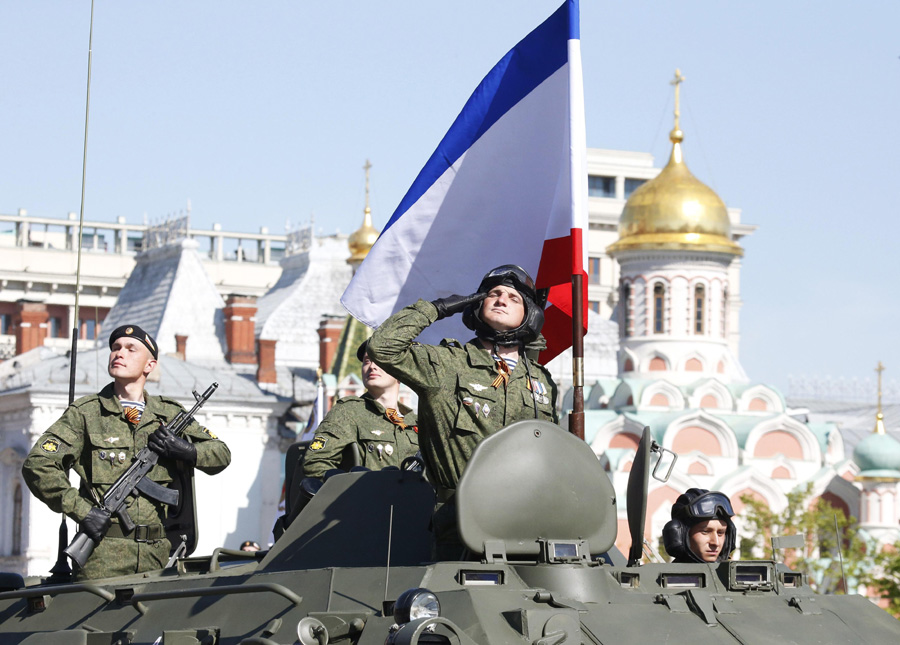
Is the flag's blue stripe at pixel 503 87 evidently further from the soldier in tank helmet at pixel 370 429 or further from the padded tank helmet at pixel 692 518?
the padded tank helmet at pixel 692 518

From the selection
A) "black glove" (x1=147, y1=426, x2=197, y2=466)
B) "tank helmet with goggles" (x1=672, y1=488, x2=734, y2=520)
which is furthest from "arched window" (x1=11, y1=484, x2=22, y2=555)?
"tank helmet with goggles" (x1=672, y1=488, x2=734, y2=520)

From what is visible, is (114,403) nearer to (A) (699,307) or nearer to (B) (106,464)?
(B) (106,464)

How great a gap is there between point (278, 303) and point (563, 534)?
80.1m

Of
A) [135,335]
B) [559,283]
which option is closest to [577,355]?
[559,283]

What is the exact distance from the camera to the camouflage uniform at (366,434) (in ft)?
35.8

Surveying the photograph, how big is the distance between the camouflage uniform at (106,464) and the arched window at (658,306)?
4539 cm

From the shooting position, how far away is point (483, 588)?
731cm

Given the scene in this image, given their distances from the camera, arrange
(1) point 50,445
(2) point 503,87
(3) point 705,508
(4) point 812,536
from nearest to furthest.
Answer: (3) point 705,508 < (1) point 50,445 < (2) point 503,87 < (4) point 812,536

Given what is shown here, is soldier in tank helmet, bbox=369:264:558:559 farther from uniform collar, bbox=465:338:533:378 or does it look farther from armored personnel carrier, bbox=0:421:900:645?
armored personnel carrier, bbox=0:421:900:645

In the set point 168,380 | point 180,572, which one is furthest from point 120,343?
point 168,380

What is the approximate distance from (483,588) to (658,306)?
48.6 m

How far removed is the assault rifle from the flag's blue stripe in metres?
2.21

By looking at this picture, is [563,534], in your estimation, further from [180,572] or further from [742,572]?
[180,572]

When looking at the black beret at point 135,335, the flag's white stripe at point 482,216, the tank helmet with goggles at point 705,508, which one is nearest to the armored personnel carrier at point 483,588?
the tank helmet with goggles at point 705,508
